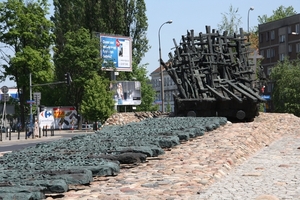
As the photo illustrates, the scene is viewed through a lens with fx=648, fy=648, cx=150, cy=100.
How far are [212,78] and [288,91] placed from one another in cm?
2738

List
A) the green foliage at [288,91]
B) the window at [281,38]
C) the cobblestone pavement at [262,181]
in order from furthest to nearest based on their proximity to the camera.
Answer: the window at [281,38]
the green foliage at [288,91]
the cobblestone pavement at [262,181]

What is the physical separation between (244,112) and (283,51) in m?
59.9

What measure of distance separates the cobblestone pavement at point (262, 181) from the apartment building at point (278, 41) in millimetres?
70220

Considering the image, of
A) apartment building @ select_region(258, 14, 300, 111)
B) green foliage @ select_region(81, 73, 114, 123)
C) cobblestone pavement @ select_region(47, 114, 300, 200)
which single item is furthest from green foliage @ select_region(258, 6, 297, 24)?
cobblestone pavement @ select_region(47, 114, 300, 200)

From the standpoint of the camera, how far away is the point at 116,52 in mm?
66750

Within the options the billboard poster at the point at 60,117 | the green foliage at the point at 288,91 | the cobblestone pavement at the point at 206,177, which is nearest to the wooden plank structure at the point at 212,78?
the cobblestone pavement at the point at 206,177

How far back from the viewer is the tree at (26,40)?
58.3m

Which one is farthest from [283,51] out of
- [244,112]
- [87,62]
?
[244,112]

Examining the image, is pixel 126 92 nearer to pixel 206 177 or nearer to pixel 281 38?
pixel 281 38

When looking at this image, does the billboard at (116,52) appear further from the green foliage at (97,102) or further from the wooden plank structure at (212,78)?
the wooden plank structure at (212,78)

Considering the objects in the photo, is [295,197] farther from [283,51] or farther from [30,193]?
[283,51]

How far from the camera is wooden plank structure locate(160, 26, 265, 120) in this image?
30.0 metres

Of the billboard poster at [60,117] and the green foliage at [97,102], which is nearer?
the green foliage at [97,102]

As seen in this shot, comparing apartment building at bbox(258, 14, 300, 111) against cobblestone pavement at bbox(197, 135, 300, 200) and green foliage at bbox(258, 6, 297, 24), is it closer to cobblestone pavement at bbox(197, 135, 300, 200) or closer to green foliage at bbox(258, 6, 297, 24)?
green foliage at bbox(258, 6, 297, 24)
